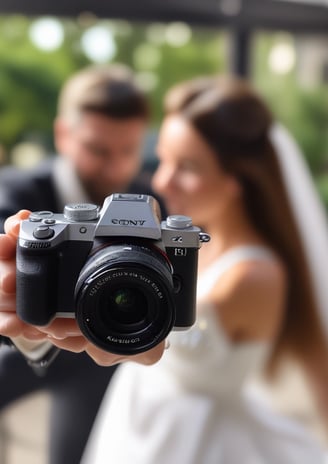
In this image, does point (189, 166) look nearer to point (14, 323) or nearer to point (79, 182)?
point (79, 182)

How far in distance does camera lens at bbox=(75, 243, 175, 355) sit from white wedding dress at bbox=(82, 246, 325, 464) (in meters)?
0.63

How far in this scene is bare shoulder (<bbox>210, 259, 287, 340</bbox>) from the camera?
4.37ft

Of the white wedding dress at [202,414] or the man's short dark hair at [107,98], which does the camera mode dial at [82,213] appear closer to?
the white wedding dress at [202,414]

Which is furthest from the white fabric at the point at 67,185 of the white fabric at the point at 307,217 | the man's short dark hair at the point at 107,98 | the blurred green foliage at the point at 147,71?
the blurred green foliage at the point at 147,71

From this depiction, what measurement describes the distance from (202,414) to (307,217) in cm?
54

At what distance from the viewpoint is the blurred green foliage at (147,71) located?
8.27ft

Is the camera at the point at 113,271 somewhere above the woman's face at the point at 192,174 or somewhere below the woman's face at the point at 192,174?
above

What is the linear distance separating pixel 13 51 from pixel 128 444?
5.54 feet

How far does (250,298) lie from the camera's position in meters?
1.36

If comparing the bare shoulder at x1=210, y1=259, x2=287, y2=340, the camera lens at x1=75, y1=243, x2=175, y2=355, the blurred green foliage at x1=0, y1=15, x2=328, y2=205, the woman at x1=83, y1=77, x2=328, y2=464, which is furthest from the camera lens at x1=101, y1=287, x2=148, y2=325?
the blurred green foliage at x1=0, y1=15, x2=328, y2=205

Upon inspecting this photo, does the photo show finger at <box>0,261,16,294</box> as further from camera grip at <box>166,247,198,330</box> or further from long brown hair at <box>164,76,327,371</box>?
long brown hair at <box>164,76,327,371</box>

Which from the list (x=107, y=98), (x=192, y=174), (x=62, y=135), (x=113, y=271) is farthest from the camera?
(x=62, y=135)

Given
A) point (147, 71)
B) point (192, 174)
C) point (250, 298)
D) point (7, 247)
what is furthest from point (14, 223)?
point (147, 71)

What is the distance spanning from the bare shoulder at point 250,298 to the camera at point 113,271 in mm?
689
